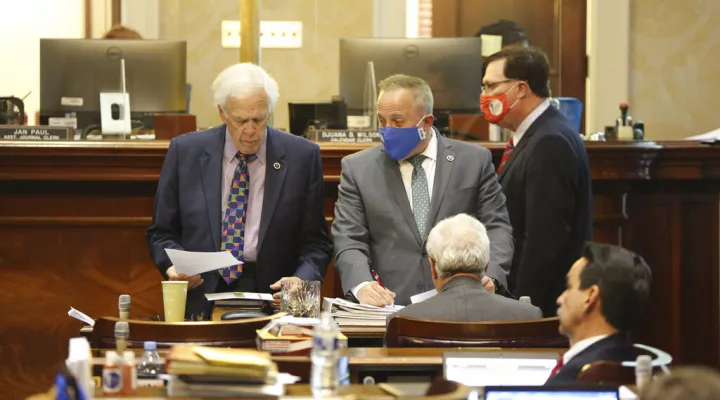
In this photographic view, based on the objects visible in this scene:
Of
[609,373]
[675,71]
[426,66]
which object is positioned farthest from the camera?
[675,71]

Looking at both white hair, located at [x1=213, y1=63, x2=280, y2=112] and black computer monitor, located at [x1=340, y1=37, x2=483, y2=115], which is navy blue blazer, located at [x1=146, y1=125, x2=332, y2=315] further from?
black computer monitor, located at [x1=340, y1=37, x2=483, y2=115]

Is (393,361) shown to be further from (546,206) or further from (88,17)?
(88,17)

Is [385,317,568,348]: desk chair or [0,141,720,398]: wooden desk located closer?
[385,317,568,348]: desk chair

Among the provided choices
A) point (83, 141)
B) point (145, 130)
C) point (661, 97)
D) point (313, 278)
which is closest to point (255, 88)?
→ point (313, 278)

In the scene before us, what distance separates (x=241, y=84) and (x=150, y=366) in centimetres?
143

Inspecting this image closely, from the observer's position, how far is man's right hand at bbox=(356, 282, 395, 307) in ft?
12.0

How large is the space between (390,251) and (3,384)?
174cm

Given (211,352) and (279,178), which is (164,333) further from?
(279,178)

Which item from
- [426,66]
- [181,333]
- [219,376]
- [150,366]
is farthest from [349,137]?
[219,376]

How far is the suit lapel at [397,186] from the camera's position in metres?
4.03

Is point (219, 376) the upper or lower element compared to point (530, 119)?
lower

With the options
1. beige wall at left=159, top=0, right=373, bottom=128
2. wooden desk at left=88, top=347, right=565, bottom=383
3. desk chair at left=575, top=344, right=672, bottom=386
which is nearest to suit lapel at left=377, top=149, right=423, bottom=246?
wooden desk at left=88, top=347, right=565, bottom=383

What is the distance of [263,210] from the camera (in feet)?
13.2

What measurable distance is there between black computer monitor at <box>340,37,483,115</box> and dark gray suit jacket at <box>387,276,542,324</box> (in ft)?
8.21
